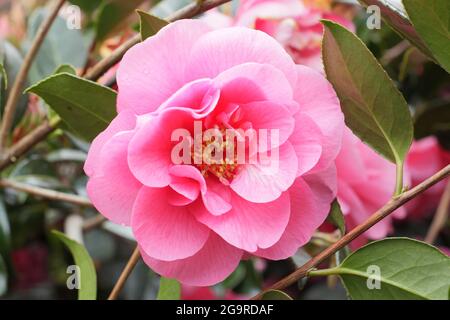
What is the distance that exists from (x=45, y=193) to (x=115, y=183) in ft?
1.02

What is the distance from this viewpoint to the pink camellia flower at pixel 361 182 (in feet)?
2.48

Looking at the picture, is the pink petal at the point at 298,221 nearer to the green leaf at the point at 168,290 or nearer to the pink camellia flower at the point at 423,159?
the green leaf at the point at 168,290

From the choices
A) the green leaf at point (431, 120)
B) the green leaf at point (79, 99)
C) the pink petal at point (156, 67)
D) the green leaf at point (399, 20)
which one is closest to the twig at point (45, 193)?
the green leaf at point (79, 99)

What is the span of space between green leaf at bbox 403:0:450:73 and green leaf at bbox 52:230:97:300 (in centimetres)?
38

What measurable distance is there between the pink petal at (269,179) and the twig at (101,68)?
19 cm

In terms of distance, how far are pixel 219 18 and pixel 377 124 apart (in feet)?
1.02

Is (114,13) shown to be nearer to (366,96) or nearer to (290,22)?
(290,22)

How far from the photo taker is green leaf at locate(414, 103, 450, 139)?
1025 mm

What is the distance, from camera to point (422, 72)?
1118mm

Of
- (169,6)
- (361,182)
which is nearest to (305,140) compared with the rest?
(361,182)

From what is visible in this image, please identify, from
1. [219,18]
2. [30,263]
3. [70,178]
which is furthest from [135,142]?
[30,263]

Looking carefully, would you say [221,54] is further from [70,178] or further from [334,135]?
[70,178]
